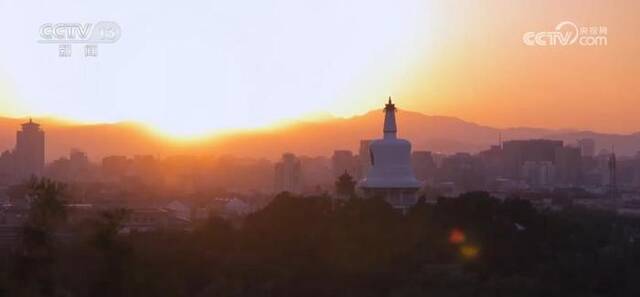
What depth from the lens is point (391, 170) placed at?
96.4ft

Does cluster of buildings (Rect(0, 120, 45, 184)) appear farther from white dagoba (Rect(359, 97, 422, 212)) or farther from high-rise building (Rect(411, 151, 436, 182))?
white dagoba (Rect(359, 97, 422, 212))

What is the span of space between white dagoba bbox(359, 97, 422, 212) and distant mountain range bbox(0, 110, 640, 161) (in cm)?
7843

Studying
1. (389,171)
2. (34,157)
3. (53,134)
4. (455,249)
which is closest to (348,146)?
(53,134)

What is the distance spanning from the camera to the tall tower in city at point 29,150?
79.1 metres

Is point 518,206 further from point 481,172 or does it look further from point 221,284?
point 481,172

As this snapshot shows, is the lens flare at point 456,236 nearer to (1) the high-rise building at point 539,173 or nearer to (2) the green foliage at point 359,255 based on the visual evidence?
(2) the green foliage at point 359,255

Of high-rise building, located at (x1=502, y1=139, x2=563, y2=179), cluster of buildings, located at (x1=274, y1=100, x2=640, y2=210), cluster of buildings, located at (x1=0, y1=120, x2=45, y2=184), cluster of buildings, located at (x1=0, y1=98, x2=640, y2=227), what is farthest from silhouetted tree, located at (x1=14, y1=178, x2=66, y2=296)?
high-rise building, located at (x1=502, y1=139, x2=563, y2=179)

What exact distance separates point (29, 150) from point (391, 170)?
56.0 metres

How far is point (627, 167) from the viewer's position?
93.2 meters

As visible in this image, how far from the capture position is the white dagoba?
29094 mm

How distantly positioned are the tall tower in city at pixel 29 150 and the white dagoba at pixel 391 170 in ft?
165

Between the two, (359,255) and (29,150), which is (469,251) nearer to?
(359,255)

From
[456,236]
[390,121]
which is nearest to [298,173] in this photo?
[390,121]

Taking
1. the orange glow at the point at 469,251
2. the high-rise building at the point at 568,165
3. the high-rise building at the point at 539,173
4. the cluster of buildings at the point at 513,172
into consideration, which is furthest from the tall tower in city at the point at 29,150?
the orange glow at the point at 469,251
